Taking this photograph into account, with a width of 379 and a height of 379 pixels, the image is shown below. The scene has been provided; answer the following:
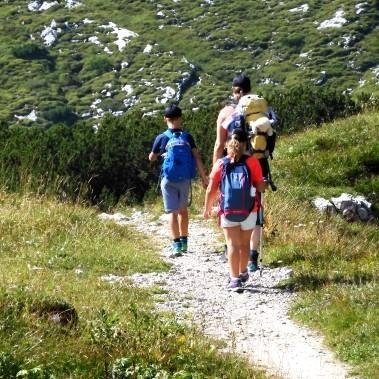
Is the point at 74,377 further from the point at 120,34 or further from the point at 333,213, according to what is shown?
the point at 120,34

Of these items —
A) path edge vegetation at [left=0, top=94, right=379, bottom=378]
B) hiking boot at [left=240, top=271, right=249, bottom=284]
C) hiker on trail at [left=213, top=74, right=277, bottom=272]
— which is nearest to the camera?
path edge vegetation at [left=0, top=94, right=379, bottom=378]

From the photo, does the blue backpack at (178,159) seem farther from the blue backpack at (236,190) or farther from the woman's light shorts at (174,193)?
the blue backpack at (236,190)

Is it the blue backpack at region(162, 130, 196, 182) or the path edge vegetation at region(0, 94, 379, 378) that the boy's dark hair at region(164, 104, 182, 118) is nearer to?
the blue backpack at region(162, 130, 196, 182)

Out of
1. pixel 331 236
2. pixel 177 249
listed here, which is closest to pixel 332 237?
pixel 331 236

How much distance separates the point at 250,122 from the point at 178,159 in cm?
143

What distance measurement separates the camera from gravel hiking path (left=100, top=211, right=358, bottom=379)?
7004mm

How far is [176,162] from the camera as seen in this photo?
1115 cm

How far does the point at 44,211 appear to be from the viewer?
41.2 ft

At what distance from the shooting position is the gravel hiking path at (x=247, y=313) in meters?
7.00

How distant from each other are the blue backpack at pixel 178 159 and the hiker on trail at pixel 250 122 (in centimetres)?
69

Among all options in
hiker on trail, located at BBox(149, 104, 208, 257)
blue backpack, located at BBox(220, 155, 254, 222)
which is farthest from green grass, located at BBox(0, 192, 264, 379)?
hiker on trail, located at BBox(149, 104, 208, 257)

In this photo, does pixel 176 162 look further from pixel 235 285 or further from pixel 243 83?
pixel 235 285

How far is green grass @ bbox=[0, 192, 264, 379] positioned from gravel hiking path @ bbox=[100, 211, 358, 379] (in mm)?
319

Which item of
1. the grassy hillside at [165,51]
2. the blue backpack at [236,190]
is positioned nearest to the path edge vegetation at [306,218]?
the blue backpack at [236,190]
